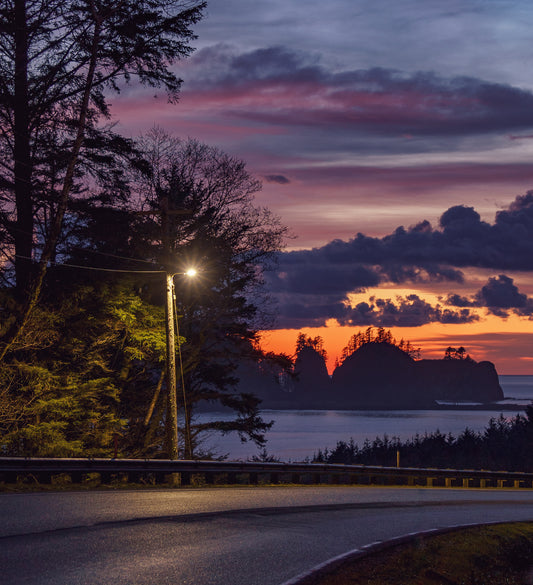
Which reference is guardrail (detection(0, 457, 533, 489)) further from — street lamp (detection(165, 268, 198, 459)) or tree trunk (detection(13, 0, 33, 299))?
tree trunk (detection(13, 0, 33, 299))

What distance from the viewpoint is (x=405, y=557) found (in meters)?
11.0

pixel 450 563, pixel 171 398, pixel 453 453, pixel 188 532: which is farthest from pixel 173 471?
pixel 453 453

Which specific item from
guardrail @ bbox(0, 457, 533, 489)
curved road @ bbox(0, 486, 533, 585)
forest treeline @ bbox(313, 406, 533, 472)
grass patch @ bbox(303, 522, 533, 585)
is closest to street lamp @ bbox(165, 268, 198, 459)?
guardrail @ bbox(0, 457, 533, 489)

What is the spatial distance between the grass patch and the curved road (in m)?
0.57

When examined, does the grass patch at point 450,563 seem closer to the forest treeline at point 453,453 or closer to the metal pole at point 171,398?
the metal pole at point 171,398

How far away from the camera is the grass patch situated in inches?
375

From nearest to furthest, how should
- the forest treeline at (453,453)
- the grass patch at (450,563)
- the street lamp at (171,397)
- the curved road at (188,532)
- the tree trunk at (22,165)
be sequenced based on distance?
the curved road at (188,532) < the grass patch at (450,563) < the street lamp at (171,397) < the tree trunk at (22,165) < the forest treeline at (453,453)

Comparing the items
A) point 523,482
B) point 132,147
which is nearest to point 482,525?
point 132,147

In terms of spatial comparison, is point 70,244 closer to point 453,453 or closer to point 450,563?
point 450,563

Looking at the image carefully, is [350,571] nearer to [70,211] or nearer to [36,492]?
[36,492]

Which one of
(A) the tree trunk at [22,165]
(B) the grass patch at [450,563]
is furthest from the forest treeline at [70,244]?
(B) the grass patch at [450,563]

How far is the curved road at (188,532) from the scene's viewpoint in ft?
28.8

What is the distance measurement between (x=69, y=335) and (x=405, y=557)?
2010 centimetres

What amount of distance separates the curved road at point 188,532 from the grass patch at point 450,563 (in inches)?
22.5
